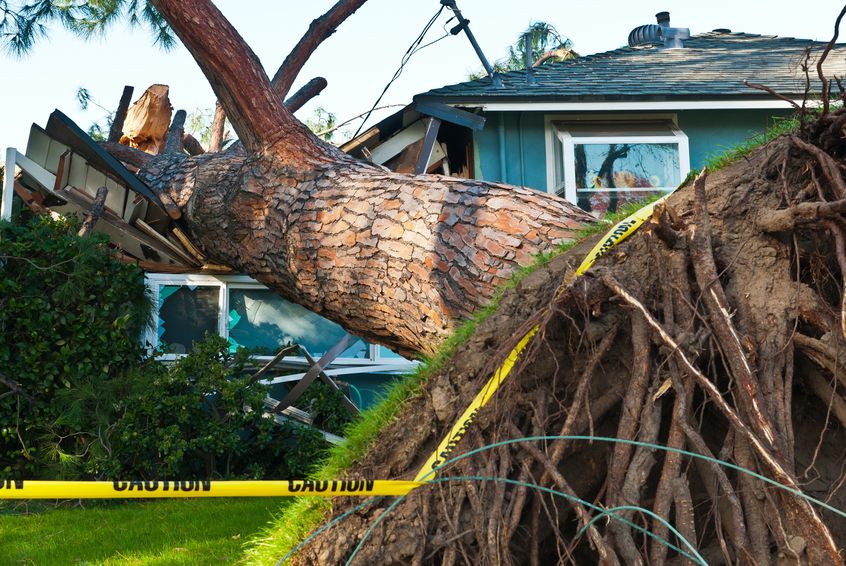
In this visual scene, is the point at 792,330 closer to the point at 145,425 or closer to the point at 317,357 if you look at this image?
the point at 145,425

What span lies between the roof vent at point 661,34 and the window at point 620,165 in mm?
4474

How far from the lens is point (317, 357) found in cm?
1060

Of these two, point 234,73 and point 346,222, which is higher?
point 234,73

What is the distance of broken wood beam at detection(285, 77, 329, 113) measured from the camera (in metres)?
10.4

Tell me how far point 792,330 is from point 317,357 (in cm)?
826

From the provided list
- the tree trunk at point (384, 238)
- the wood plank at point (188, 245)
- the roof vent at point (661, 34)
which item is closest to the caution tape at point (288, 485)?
the tree trunk at point (384, 238)

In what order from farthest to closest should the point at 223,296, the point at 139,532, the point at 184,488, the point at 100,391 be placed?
1. the point at 223,296
2. the point at 100,391
3. the point at 139,532
4. the point at 184,488

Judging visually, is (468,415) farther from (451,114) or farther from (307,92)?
(307,92)

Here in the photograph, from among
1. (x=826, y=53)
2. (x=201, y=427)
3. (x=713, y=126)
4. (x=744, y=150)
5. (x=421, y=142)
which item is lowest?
(x=201, y=427)

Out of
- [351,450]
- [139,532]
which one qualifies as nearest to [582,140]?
[139,532]

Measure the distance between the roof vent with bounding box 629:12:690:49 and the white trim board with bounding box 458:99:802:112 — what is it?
4256mm

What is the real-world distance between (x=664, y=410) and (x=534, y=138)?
8971mm

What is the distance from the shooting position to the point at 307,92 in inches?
421

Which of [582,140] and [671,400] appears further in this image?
[582,140]
